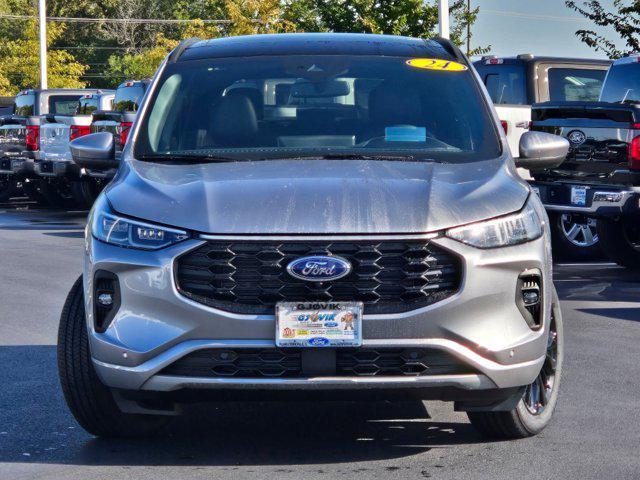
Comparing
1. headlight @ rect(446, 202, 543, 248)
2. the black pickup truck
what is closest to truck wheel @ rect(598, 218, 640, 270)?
the black pickup truck

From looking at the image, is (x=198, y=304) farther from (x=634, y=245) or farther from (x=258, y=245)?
(x=634, y=245)

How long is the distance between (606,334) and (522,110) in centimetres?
638

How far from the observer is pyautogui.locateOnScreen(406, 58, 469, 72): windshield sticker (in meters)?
6.75

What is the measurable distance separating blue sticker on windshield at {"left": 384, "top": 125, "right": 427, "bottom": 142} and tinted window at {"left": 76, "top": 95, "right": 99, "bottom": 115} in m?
18.5

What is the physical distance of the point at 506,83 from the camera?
16.6 meters

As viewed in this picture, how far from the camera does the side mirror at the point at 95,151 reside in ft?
22.0

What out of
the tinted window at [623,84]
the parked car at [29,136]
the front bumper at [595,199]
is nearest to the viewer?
the front bumper at [595,199]

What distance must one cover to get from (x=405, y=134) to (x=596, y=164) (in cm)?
671

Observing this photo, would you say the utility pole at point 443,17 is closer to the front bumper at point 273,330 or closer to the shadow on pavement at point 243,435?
the shadow on pavement at point 243,435

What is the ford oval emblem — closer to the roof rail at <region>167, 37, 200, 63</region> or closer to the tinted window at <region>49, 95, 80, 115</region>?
the roof rail at <region>167, 37, 200, 63</region>

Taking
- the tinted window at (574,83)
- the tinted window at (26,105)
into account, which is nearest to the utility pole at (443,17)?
the tinted window at (26,105)

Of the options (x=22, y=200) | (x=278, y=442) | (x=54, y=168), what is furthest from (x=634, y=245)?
(x=22, y=200)

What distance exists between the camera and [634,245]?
45.6ft

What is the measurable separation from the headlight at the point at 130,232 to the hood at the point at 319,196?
37 mm
